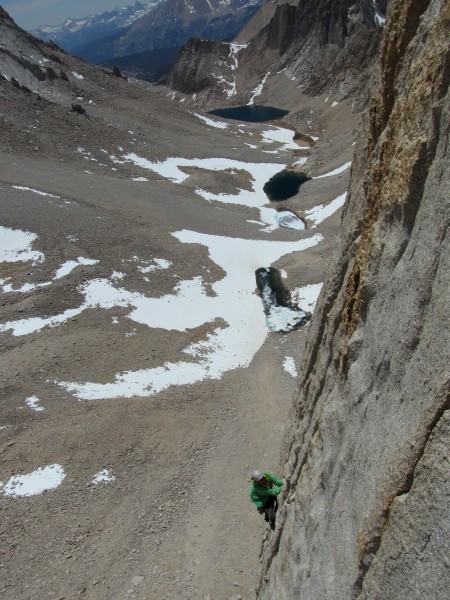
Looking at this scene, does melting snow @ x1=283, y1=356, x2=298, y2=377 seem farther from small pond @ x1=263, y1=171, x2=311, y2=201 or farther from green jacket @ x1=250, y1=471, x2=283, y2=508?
small pond @ x1=263, y1=171, x2=311, y2=201

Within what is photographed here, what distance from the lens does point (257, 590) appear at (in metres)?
13.6

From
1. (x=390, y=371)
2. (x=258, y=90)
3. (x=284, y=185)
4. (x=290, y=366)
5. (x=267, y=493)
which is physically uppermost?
(x=258, y=90)

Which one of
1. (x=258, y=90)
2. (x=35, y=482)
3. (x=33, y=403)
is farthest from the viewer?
(x=258, y=90)

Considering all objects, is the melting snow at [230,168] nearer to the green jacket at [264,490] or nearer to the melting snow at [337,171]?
the melting snow at [337,171]

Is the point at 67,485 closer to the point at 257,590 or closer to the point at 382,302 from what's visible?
the point at 257,590

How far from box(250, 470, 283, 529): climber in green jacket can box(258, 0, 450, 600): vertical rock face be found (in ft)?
5.18

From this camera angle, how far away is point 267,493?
12359mm

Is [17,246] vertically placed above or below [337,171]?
below

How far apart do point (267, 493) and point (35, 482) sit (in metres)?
11.6

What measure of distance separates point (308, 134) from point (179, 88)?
332 feet

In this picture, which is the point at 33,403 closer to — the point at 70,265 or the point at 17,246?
the point at 70,265

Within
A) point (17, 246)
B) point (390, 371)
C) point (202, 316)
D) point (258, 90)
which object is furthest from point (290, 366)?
point (258, 90)

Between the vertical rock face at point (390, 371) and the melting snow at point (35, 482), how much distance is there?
11.8 metres

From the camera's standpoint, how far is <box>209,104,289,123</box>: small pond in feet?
433
